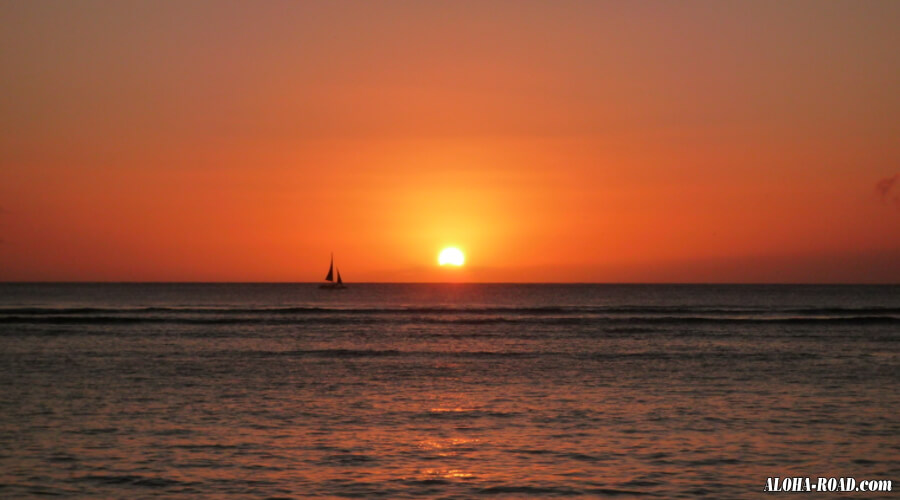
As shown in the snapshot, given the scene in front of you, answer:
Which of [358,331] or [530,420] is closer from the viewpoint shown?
[530,420]

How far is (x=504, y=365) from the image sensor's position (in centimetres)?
4091

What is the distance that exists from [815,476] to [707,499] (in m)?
3.40

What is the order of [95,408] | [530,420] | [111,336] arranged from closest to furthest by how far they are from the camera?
[530,420] < [95,408] < [111,336]

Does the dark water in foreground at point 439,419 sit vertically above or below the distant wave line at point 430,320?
below

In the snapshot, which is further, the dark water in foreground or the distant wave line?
the distant wave line

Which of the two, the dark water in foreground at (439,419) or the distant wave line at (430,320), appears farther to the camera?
the distant wave line at (430,320)

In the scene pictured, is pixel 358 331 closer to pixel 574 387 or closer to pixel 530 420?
pixel 574 387

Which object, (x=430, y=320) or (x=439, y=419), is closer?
(x=439, y=419)

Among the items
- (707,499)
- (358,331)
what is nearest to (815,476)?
(707,499)

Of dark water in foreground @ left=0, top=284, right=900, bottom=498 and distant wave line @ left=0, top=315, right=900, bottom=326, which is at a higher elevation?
distant wave line @ left=0, top=315, right=900, bottom=326

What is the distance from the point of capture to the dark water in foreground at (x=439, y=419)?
18062 mm

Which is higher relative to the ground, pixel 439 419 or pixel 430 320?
pixel 430 320

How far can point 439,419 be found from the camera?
81.5 ft

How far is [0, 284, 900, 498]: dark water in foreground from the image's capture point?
59.3 feet
